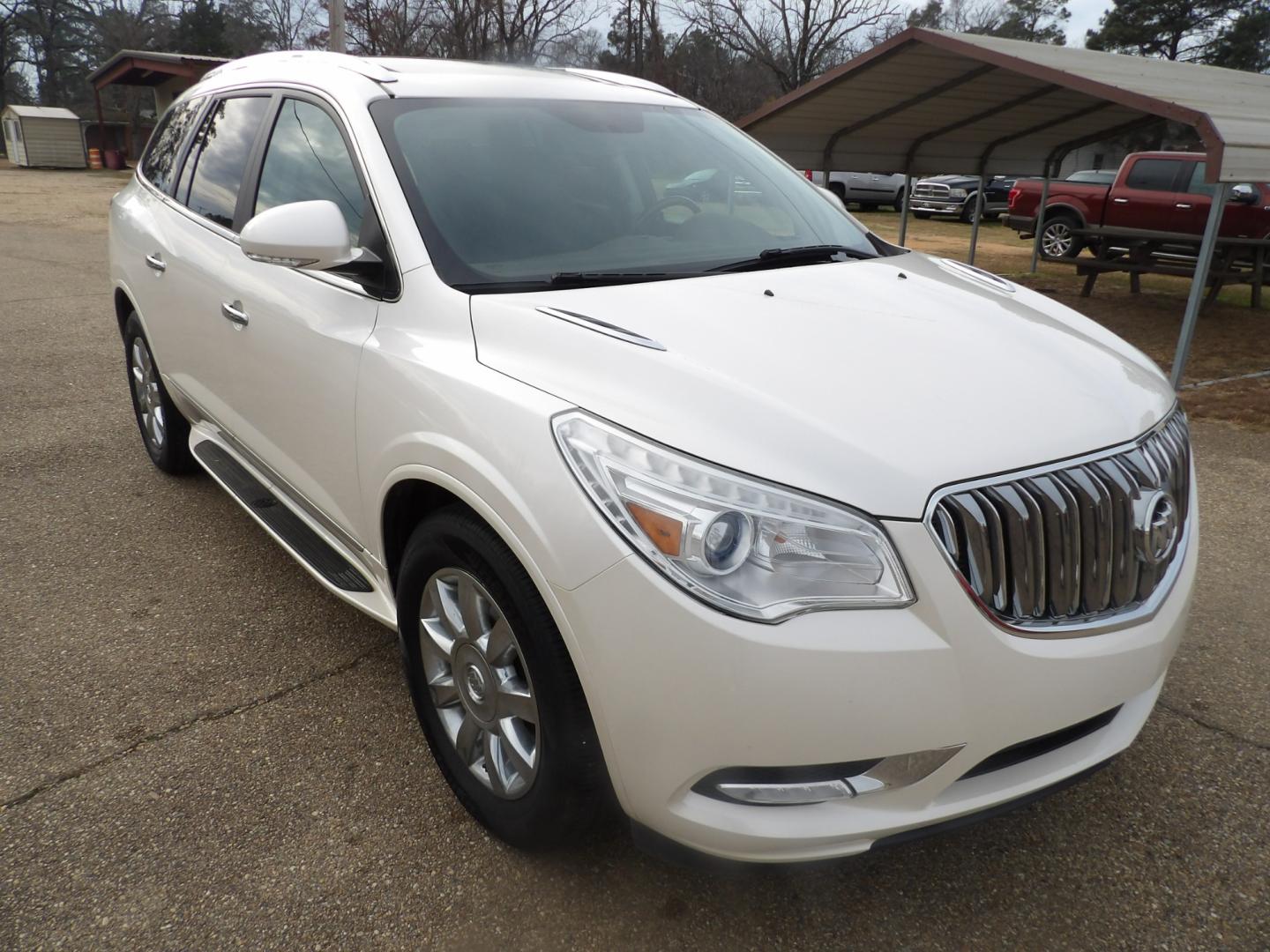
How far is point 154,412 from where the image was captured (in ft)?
15.6

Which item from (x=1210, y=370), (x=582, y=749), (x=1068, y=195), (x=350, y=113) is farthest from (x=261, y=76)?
(x=1068, y=195)

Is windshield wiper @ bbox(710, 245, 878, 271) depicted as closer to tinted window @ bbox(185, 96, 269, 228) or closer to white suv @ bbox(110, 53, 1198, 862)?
white suv @ bbox(110, 53, 1198, 862)

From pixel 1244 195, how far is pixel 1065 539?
43.8ft

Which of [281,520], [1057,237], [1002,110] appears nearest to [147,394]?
[281,520]

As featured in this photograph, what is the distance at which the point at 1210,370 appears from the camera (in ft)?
27.2

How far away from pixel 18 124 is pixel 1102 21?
47.6 m

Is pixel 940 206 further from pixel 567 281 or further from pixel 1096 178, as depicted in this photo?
pixel 567 281

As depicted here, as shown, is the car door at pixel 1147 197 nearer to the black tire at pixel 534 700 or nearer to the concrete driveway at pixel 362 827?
the concrete driveway at pixel 362 827

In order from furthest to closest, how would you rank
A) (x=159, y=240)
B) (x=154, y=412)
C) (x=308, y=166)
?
(x=154, y=412)
(x=159, y=240)
(x=308, y=166)

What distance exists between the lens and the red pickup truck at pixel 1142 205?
12.6 meters

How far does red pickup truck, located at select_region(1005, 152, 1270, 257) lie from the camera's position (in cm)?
1265

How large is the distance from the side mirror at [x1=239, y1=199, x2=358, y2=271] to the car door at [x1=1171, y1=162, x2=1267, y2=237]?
1335cm

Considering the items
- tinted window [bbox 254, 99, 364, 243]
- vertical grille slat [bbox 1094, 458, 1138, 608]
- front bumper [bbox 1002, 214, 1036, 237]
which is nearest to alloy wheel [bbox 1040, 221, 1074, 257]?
front bumper [bbox 1002, 214, 1036, 237]

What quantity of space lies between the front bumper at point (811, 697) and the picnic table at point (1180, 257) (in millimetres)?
10166
